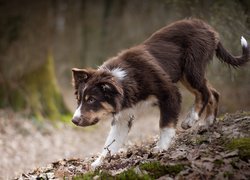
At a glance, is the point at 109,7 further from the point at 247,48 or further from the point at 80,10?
the point at 247,48

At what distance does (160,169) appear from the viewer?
18.7 ft

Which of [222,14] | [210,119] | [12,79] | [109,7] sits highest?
[109,7]

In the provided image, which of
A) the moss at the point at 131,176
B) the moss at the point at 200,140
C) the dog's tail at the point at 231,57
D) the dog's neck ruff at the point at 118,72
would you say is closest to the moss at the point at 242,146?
the moss at the point at 200,140

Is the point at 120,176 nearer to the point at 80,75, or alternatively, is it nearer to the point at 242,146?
the point at 242,146

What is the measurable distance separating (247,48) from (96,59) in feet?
69.9

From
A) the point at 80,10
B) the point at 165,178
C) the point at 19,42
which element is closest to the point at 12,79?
the point at 19,42

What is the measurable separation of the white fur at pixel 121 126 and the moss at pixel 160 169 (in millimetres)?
1872

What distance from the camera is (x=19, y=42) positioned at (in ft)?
55.1

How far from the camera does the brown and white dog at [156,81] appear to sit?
7207 mm

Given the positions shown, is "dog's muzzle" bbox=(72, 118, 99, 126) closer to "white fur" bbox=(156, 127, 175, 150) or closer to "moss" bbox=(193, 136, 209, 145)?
"white fur" bbox=(156, 127, 175, 150)

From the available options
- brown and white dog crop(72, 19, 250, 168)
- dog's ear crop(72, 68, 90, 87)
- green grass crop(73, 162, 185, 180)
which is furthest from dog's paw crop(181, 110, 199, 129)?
green grass crop(73, 162, 185, 180)

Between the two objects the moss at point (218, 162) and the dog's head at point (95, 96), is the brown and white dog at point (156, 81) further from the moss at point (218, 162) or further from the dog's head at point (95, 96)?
the moss at point (218, 162)

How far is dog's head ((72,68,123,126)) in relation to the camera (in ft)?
23.3

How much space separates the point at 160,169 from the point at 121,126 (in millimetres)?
2406
